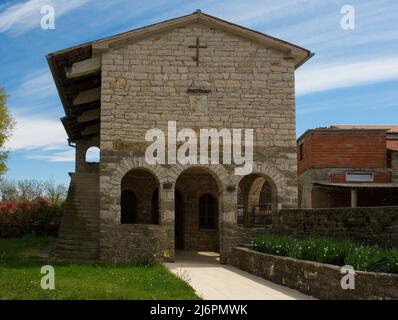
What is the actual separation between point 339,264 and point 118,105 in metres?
8.44

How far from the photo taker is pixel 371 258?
28.0ft

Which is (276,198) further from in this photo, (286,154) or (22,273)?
(22,273)

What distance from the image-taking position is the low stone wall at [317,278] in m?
7.55

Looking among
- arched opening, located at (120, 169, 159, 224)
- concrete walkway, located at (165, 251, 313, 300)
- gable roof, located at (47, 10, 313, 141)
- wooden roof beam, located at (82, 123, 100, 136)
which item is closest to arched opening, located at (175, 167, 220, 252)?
arched opening, located at (120, 169, 159, 224)

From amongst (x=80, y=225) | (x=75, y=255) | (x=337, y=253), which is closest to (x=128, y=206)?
(x=80, y=225)

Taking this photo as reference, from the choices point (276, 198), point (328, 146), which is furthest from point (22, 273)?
point (328, 146)

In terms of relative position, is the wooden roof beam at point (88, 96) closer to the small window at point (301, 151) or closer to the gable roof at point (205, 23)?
the gable roof at point (205, 23)

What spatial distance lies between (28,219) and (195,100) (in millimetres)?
10542

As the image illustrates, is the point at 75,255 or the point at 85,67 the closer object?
the point at 75,255

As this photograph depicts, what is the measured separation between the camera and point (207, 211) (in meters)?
20.9

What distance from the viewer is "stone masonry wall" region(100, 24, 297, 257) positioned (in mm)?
15492

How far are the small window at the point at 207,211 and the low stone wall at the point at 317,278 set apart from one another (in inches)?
281

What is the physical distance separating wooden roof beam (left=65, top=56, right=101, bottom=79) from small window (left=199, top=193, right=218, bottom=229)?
7.11m

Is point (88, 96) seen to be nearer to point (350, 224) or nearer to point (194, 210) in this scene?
point (194, 210)
